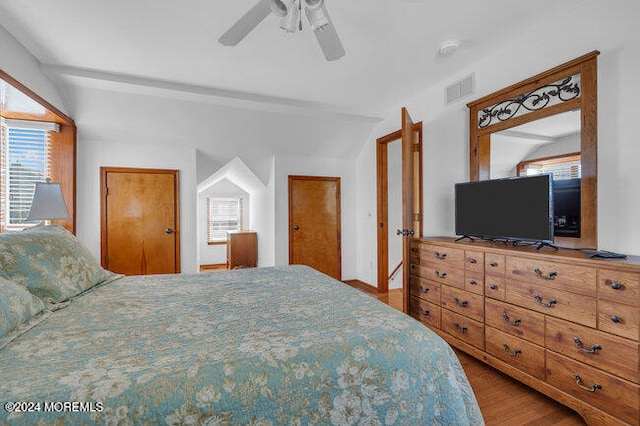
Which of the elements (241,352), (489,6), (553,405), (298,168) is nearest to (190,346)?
(241,352)

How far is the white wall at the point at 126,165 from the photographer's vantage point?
380cm

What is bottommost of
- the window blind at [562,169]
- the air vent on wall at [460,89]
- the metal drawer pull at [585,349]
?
the metal drawer pull at [585,349]

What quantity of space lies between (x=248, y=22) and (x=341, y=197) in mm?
3519

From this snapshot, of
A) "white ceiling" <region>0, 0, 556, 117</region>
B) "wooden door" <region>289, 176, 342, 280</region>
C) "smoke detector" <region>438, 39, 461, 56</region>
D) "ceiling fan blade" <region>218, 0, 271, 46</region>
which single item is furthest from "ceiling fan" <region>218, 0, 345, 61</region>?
"wooden door" <region>289, 176, 342, 280</region>

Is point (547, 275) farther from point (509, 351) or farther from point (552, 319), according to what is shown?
point (509, 351)

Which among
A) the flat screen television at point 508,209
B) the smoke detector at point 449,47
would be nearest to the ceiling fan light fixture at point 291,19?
the smoke detector at point 449,47

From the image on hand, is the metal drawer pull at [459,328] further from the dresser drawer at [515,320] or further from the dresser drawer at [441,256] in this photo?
the dresser drawer at [441,256]

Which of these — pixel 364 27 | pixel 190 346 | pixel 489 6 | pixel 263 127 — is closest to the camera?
pixel 190 346

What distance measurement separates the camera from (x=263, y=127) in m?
4.17

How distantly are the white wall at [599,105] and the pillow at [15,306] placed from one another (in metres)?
3.03

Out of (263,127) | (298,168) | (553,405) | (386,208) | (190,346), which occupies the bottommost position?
(553,405)

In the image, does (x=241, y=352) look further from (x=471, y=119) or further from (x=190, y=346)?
(x=471, y=119)

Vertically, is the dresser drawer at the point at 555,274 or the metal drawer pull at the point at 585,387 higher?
the dresser drawer at the point at 555,274

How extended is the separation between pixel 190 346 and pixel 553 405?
7.08ft
